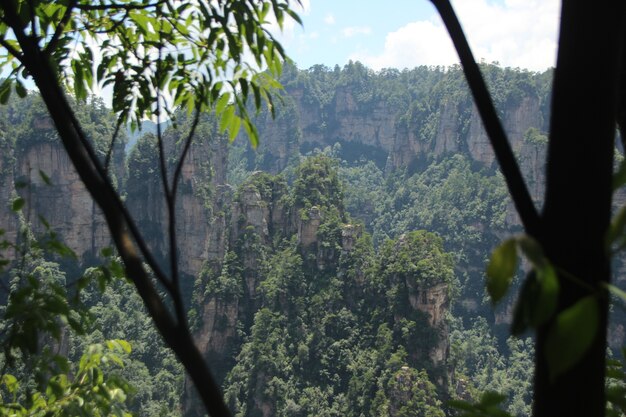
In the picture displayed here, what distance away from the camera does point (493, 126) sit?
664 millimetres

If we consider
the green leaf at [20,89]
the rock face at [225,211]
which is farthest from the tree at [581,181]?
the green leaf at [20,89]

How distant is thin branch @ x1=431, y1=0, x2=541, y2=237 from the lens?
62 centimetres

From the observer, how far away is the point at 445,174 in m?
44.2

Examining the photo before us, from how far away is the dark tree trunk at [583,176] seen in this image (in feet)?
1.73

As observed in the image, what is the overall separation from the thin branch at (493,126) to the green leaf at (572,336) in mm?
190

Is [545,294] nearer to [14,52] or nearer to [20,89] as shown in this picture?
[14,52]

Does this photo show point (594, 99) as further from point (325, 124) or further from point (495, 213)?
point (325, 124)

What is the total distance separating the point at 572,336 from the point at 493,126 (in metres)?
0.31

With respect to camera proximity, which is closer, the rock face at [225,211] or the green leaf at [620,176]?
the green leaf at [620,176]

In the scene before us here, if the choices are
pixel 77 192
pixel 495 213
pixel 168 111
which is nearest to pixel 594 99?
pixel 168 111

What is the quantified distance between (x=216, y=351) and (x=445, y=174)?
26759 millimetres

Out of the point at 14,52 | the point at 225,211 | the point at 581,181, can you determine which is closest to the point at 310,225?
the point at 225,211

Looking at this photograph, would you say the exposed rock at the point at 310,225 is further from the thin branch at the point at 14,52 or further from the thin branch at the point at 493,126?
the thin branch at the point at 493,126

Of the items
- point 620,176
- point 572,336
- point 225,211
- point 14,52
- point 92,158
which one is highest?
point 225,211
